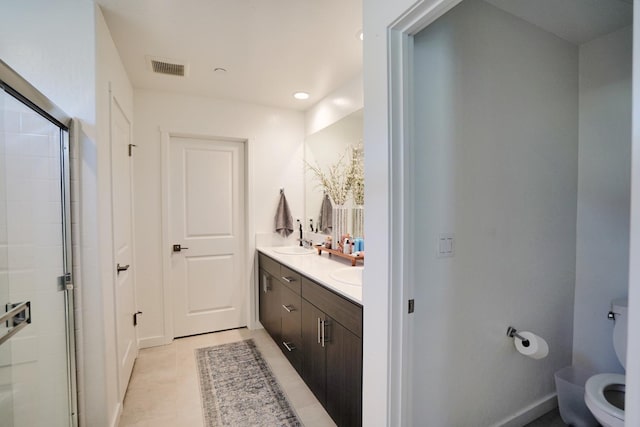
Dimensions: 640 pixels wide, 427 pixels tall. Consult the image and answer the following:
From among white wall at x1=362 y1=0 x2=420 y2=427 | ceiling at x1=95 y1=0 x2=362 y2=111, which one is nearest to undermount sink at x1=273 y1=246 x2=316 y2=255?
ceiling at x1=95 y1=0 x2=362 y2=111

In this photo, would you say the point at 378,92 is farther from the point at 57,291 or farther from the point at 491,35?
the point at 57,291

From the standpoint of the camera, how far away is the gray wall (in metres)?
1.35

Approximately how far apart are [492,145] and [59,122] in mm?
2065

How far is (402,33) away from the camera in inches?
47.3

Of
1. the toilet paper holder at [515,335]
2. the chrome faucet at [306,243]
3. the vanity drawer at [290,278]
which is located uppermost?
the chrome faucet at [306,243]

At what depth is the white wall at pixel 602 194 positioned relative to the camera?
5.88ft

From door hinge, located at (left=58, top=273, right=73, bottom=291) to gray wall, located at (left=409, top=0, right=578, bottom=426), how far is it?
1625 mm

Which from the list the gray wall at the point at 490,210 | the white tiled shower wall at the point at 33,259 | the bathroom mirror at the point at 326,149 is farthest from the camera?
the bathroom mirror at the point at 326,149

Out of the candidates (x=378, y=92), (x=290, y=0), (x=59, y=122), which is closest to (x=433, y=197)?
(x=378, y=92)

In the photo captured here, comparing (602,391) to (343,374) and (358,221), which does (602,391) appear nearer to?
(343,374)

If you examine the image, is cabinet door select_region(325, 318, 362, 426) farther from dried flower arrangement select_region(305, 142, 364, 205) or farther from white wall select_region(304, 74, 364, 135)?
white wall select_region(304, 74, 364, 135)

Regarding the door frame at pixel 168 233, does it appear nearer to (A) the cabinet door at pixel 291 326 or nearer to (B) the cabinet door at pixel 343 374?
(A) the cabinet door at pixel 291 326

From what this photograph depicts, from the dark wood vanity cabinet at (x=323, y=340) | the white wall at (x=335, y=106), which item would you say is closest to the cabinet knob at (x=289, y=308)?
the dark wood vanity cabinet at (x=323, y=340)

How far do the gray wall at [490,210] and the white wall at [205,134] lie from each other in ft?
6.88
